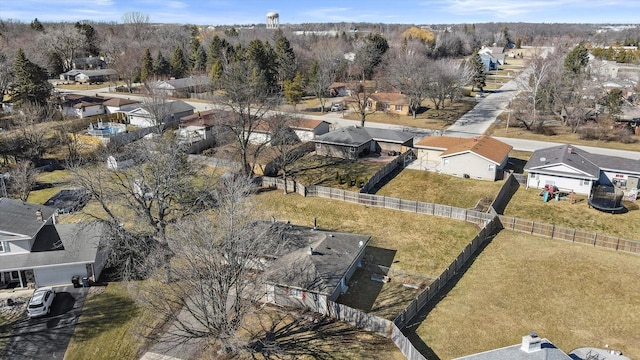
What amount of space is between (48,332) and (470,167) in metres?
37.3

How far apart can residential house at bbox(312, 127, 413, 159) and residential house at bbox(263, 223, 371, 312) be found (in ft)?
73.5

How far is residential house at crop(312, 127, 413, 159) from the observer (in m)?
51.0

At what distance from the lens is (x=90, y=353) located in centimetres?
2225

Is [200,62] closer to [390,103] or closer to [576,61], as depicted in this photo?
[390,103]

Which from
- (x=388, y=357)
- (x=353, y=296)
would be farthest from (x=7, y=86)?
(x=388, y=357)

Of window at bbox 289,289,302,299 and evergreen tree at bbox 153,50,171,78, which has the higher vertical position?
evergreen tree at bbox 153,50,171,78

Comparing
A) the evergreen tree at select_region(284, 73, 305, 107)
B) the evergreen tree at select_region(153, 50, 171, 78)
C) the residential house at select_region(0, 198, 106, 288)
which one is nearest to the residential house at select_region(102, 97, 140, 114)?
the evergreen tree at select_region(284, 73, 305, 107)

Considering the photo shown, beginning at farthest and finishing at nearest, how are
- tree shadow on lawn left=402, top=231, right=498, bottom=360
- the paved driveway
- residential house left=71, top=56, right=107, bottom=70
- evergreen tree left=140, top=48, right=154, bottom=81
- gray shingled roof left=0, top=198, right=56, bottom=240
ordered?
1. residential house left=71, top=56, right=107, bottom=70
2. evergreen tree left=140, top=48, right=154, bottom=81
3. gray shingled roof left=0, top=198, right=56, bottom=240
4. the paved driveway
5. tree shadow on lawn left=402, top=231, right=498, bottom=360

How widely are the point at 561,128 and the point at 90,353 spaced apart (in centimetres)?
6386

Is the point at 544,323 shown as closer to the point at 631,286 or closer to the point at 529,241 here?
the point at 631,286

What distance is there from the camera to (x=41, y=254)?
91.2ft

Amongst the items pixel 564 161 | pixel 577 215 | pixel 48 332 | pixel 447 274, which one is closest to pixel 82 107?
pixel 48 332

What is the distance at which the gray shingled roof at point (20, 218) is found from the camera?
90.5 ft

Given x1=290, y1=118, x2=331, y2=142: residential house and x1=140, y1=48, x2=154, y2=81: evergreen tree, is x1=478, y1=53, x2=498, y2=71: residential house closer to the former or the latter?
x1=290, y1=118, x2=331, y2=142: residential house
